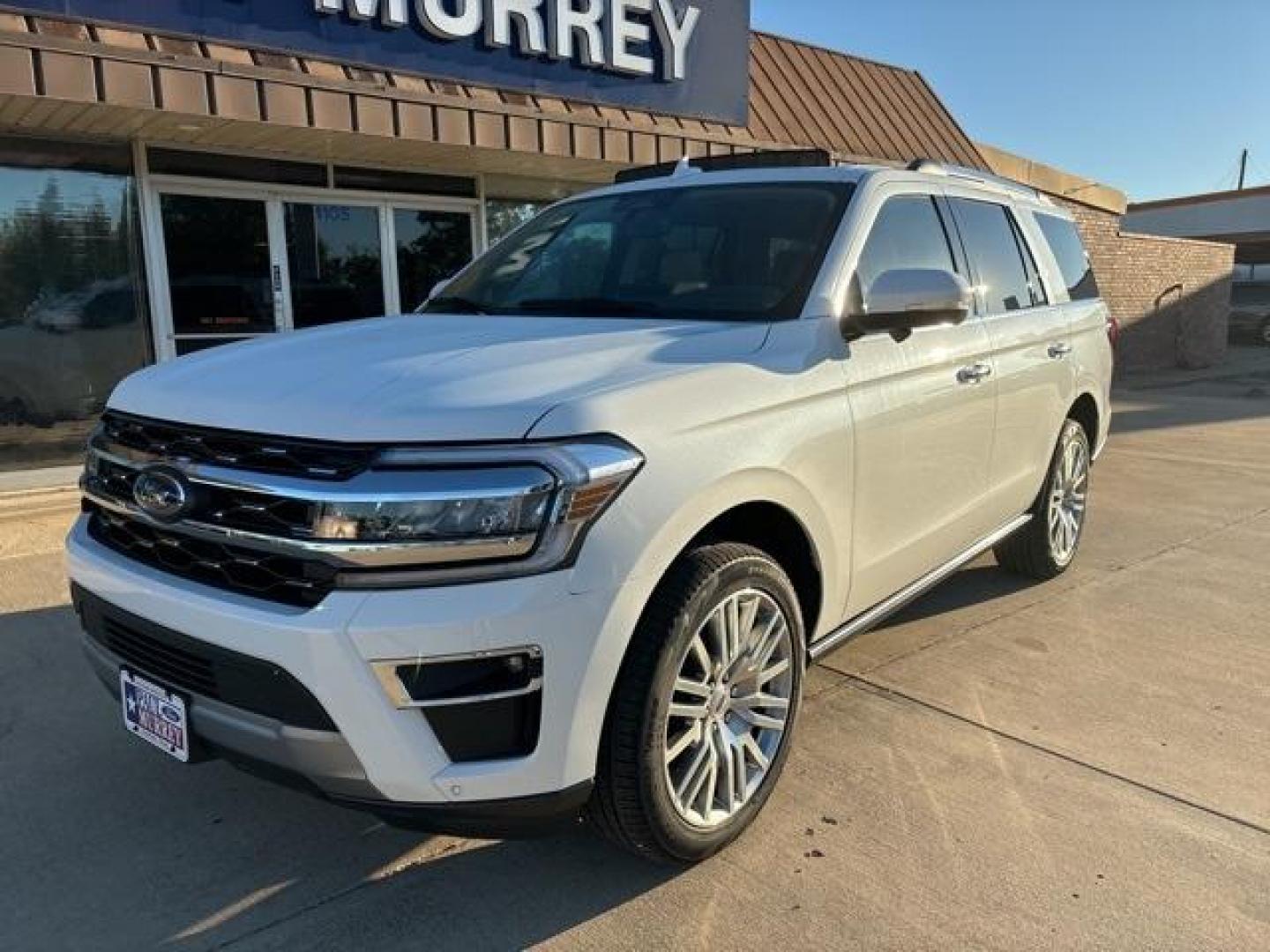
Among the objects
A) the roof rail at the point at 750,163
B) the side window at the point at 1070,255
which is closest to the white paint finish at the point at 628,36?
the side window at the point at 1070,255

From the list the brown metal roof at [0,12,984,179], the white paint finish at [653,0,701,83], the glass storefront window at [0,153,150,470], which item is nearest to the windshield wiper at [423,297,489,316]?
the brown metal roof at [0,12,984,179]

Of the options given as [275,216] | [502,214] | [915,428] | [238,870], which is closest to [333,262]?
[275,216]

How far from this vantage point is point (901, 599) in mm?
3686

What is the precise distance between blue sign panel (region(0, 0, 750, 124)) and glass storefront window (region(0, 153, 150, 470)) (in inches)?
69.0

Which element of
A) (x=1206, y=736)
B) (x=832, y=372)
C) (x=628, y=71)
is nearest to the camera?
(x=832, y=372)

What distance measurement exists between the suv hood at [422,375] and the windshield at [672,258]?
0.23 m

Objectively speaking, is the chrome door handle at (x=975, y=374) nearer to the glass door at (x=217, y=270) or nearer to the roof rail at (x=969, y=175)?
the roof rail at (x=969, y=175)

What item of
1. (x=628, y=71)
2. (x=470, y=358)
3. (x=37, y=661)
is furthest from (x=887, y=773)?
(x=628, y=71)

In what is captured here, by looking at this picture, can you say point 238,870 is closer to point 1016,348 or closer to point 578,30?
point 1016,348

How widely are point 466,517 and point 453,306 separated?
1844 mm

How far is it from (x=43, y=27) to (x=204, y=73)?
3.08 ft

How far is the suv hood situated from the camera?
2.20 m

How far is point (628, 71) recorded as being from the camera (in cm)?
910

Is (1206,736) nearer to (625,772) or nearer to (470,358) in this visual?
(625,772)
